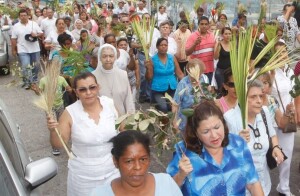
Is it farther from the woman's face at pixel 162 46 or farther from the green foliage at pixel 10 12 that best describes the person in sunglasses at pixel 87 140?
the green foliage at pixel 10 12

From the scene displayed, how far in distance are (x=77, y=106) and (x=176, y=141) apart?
121 cm

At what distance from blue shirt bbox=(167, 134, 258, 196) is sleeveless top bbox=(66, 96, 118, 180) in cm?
96

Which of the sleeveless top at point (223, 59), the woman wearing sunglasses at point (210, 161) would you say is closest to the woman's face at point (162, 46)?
the sleeveless top at point (223, 59)

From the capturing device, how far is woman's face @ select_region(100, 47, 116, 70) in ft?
17.8

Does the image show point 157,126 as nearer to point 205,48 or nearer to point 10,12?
point 205,48

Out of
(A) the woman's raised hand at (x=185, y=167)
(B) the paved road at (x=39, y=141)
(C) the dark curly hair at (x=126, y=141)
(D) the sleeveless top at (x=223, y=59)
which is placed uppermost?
(C) the dark curly hair at (x=126, y=141)

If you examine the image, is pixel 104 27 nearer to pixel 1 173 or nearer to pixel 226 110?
pixel 226 110

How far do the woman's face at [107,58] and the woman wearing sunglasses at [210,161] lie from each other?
2.45 m

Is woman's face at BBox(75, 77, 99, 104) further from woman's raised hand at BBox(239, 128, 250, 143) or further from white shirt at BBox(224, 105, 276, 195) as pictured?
woman's raised hand at BBox(239, 128, 250, 143)

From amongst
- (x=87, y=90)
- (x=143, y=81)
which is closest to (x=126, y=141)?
(x=87, y=90)

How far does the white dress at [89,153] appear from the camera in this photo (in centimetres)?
387

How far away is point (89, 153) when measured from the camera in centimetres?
388

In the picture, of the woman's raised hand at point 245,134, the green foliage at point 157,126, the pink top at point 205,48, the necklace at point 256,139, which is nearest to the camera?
the green foliage at point 157,126

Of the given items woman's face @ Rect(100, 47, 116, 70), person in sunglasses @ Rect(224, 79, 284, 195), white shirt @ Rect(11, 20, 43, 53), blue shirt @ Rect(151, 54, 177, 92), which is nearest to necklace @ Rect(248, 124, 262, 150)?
person in sunglasses @ Rect(224, 79, 284, 195)
